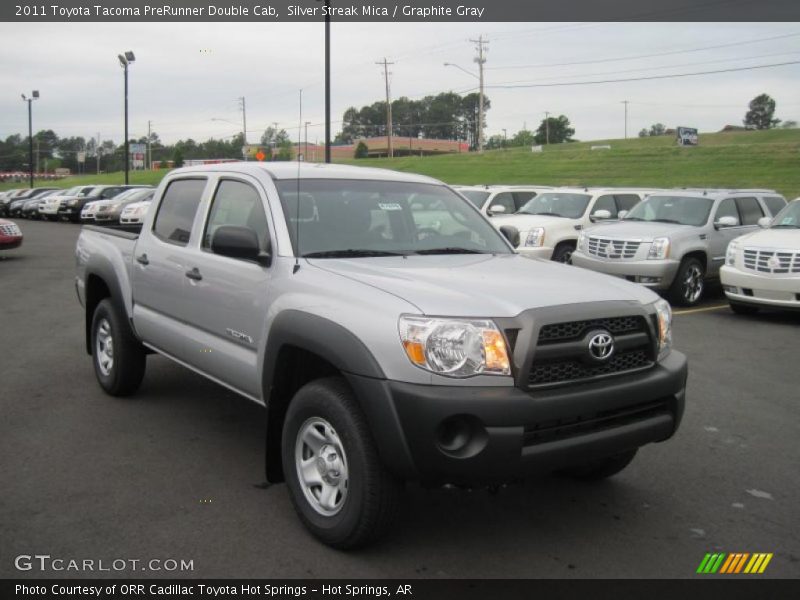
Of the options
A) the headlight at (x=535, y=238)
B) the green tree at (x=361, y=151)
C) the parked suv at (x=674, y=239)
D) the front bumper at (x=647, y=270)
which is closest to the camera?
the front bumper at (x=647, y=270)

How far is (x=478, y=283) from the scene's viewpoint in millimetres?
3928

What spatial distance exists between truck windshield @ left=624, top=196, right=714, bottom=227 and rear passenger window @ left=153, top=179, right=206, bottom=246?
9497 millimetres

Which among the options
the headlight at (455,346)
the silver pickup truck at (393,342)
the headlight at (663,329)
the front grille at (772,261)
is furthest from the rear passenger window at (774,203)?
the headlight at (455,346)

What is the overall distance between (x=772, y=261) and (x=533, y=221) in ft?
16.3

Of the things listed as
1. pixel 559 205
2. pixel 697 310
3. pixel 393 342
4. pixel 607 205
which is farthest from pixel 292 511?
pixel 607 205

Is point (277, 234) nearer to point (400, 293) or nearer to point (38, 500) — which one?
point (400, 293)

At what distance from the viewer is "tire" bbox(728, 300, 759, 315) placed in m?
11.4

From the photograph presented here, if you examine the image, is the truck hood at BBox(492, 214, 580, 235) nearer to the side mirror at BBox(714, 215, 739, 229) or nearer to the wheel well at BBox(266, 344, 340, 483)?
the side mirror at BBox(714, 215, 739, 229)

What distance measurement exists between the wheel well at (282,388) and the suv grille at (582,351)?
1196 mm

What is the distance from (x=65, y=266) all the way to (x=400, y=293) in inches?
617

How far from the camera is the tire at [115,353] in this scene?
247 inches

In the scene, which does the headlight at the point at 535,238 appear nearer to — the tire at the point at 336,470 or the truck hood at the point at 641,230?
the truck hood at the point at 641,230

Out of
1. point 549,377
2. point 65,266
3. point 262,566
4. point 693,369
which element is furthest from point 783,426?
point 65,266

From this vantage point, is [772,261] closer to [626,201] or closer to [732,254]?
[732,254]
